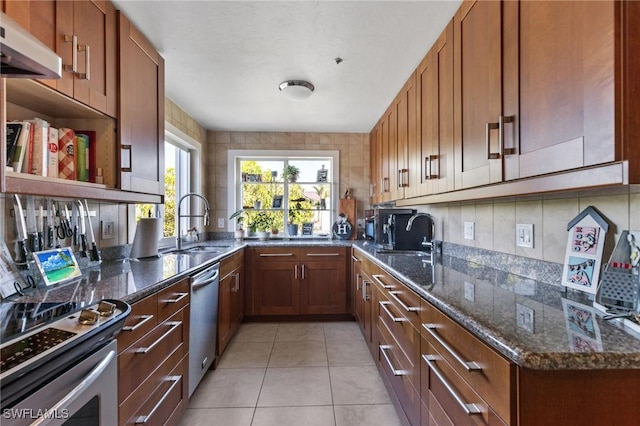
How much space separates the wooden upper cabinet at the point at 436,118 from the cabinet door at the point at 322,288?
158cm

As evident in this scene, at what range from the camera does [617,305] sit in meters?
0.90

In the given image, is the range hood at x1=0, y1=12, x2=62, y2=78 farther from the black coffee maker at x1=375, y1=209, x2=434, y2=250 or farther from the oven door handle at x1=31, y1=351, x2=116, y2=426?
the black coffee maker at x1=375, y1=209, x2=434, y2=250

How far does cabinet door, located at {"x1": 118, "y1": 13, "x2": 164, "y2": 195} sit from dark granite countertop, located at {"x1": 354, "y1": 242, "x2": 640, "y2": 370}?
1652 mm

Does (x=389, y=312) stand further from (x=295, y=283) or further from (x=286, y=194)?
(x=286, y=194)

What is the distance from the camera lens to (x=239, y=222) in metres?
4.00

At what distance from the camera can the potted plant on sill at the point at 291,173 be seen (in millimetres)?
3959

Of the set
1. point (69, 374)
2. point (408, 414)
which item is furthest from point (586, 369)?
point (69, 374)

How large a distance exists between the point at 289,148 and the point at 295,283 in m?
1.79

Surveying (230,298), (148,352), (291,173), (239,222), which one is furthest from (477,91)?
(239,222)

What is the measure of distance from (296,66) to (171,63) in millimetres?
921

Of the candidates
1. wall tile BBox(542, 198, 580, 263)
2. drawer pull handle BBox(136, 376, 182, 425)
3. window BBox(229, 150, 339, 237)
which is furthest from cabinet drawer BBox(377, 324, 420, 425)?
window BBox(229, 150, 339, 237)

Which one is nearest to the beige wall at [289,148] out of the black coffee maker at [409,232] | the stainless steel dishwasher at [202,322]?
Result: the black coffee maker at [409,232]

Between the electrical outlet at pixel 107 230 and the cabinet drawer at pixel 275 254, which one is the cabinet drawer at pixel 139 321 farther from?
the cabinet drawer at pixel 275 254

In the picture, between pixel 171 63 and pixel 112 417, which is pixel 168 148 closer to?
pixel 171 63
